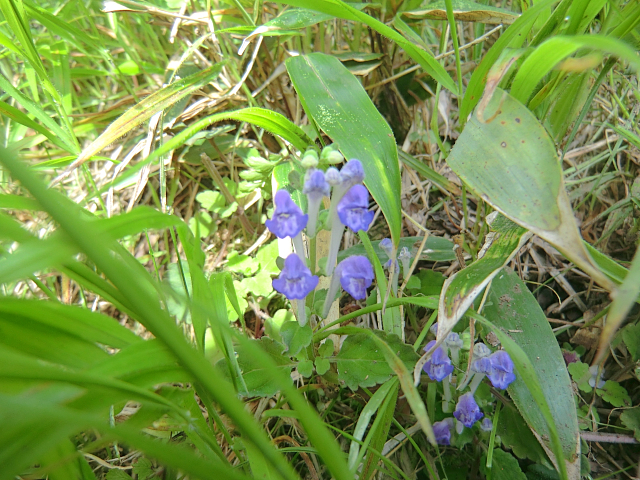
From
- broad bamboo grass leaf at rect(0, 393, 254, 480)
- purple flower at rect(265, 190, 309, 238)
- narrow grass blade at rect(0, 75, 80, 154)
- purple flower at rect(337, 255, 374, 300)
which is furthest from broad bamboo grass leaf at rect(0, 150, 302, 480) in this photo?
narrow grass blade at rect(0, 75, 80, 154)

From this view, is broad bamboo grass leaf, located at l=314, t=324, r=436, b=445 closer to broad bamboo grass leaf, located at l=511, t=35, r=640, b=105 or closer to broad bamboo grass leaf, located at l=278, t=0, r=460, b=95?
broad bamboo grass leaf, located at l=511, t=35, r=640, b=105

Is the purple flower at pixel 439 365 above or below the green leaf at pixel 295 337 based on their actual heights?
below

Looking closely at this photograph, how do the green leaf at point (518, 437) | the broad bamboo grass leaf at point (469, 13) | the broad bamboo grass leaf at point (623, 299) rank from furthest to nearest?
the broad bamboo grass leaf at point (469, 13) < the green leaf at point (518, 437) < the broad bamboo grass leaf at point (623, 299)

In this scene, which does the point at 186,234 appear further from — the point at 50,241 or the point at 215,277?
the point at 50,241

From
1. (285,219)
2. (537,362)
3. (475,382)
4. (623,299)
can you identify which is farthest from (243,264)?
(623,299)

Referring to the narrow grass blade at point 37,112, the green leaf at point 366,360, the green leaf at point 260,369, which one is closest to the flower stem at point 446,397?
the green leaf at point 366,360

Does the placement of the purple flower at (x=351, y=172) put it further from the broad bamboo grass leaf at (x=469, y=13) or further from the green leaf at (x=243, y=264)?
the broad bamboo grass leaf at (x=469, y=13)

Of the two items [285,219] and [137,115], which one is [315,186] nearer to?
[285,219]
